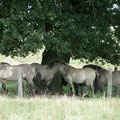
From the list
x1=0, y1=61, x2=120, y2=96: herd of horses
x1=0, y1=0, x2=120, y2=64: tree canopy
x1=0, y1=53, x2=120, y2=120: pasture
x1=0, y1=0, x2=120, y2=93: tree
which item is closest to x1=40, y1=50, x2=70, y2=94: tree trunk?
x1=0, y1=61, x2=120, y2=96: herd of horses

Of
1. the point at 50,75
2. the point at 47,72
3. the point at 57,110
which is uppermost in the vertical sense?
the point at 47,72

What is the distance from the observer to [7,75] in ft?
51.7

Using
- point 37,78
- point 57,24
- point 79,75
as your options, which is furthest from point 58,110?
point 79,75

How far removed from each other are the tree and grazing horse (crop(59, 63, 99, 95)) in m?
1.37

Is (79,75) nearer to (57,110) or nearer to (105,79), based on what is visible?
(105,79)

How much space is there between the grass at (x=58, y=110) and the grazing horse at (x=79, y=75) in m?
5.84

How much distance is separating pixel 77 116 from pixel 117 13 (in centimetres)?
855

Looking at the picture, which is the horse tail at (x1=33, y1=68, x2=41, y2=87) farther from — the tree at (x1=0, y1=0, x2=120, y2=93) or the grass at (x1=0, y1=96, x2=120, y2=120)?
the grass at (x1=0, y1=96, x2=120, y2=120)

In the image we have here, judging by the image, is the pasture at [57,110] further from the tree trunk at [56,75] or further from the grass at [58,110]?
the tree trunk at [56,75]

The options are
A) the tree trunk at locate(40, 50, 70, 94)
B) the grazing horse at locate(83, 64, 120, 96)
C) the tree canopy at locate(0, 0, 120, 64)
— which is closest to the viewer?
the tree canopy at locate(0, 0, 120, 64)

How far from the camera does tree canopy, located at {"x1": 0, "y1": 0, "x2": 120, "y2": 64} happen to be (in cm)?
1249

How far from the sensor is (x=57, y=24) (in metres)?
12.6

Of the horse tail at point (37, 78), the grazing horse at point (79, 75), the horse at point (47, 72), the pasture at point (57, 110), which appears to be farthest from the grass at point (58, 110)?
the horse at point (47, 72)

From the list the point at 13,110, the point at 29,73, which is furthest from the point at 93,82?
the point at 13,110
